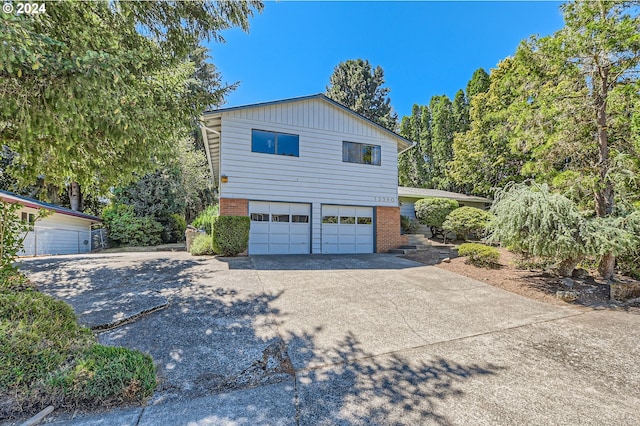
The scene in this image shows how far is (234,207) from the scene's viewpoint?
10336 mm

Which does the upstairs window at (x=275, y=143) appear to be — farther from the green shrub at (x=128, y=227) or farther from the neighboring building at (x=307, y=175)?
the green shrub at (x=128, y=227)

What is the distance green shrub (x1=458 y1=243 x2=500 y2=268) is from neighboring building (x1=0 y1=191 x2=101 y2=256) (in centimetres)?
1577

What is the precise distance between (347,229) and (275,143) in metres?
4.71

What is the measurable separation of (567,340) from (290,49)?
13298 millimetres

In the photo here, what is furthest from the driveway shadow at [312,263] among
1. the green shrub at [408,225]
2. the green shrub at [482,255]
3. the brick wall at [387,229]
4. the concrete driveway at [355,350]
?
the green shrub at [408,225]

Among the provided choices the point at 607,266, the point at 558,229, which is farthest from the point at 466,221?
the point at 558,229

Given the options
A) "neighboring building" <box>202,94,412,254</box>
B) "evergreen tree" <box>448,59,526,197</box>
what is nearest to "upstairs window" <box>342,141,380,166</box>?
"neighboring building" <box>202,94,412,254</box>

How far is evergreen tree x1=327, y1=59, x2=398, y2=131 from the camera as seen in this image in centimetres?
2964

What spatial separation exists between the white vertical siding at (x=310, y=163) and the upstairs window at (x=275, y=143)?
171 mm

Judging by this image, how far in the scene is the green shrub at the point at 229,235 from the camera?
9250mm

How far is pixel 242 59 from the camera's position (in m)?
11.5

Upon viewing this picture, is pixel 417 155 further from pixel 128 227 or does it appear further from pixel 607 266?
pixel 128 227

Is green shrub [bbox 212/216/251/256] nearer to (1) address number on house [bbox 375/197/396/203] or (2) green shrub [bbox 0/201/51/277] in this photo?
(2) green shrub [bbox 0/201/51/277]

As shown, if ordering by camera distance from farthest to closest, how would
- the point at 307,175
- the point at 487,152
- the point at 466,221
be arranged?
the point at 487,152
the point at 466,221
the point at 307,175
